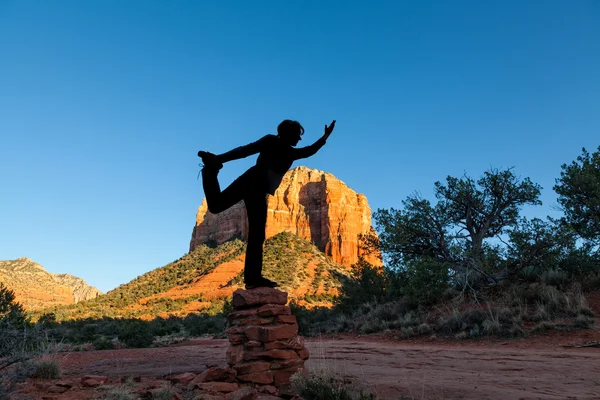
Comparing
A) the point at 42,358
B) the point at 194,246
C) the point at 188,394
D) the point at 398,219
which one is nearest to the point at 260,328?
the point at 188,394

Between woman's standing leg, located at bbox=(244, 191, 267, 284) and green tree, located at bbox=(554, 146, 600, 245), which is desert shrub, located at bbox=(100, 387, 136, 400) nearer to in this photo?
woman's standing leg, located at bbox=(244, 191, 267, 284)

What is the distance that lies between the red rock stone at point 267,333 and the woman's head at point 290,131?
247 cm

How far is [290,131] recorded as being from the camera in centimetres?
554

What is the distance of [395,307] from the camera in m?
16.5

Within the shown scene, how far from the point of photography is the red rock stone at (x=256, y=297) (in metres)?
5.27

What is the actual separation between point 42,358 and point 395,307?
13.3m

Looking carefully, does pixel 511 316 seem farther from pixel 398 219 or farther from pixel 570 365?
pixel 398 219

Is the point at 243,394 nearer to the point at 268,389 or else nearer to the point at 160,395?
the point at 268,389

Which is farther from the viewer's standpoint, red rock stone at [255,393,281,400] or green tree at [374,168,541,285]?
green tree at [374,168,541,285]

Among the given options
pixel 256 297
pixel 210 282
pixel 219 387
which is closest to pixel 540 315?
pixel 256 297

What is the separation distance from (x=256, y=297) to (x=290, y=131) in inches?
90.2

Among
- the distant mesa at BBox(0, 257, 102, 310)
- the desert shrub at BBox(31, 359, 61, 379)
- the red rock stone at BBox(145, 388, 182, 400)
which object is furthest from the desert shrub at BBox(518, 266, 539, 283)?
the distant mesa at BBox(0, 257, 102, 310)

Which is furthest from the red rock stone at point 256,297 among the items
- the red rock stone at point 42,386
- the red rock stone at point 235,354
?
the red rock stone at point 42,386

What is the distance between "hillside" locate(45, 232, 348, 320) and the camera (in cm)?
4550
